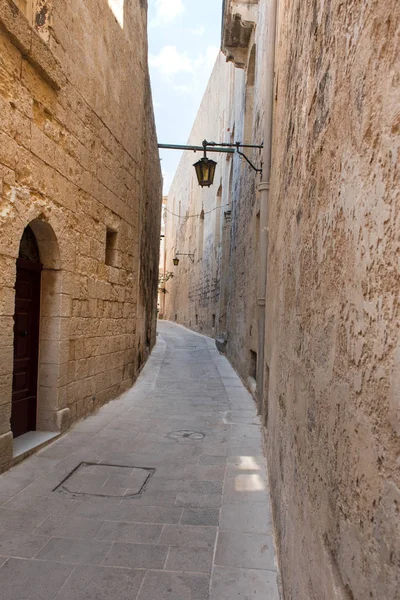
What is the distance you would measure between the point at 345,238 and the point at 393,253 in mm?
392

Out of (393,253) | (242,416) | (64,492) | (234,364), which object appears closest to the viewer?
(393,253)

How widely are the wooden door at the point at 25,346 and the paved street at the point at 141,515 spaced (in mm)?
466

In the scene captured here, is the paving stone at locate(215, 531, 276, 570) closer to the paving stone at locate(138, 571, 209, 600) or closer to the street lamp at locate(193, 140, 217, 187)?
the paving stone at locate(138, 571, 209, 600)

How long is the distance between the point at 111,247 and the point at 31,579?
493cm

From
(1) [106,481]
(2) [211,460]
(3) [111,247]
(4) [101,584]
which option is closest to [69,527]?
(4) [101,584]

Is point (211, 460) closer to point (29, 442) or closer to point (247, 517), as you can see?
point (247, 517)

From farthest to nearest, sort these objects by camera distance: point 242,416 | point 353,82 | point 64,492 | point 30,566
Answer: point 242,416, point 64,492, point 30,566, point 353,82

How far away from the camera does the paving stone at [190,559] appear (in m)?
2.49

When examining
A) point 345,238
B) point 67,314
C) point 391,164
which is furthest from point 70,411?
point 391,164

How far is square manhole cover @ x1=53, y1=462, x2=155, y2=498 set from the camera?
3.50m

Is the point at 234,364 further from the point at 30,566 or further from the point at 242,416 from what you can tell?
the point at 30,566

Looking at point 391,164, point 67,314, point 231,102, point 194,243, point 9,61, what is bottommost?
point 67,314

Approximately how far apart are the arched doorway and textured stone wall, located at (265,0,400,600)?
11.4 ft

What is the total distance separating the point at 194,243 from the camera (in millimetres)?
26250
